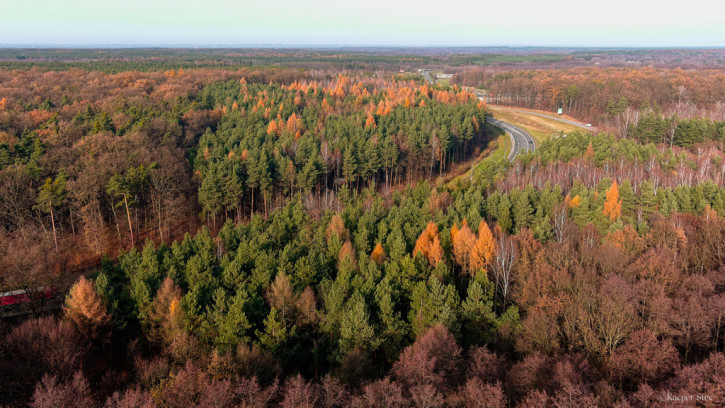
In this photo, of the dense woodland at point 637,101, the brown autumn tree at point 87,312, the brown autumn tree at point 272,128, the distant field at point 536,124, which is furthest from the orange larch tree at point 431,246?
the distant field at point 536,124

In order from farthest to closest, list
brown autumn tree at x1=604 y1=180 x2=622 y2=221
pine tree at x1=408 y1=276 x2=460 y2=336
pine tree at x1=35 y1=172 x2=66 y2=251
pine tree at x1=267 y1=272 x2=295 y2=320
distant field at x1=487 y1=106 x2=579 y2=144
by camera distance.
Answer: distant field at x1=487 y1=106 x2=579 y2=144
pine tree at x1=35 y1=172 x2=66 y2=251
brown autumn tree at x1=604 y1=180 x2=622 y2=221
pine tree at x1=267 y1=272 x2=295 y2=320
pine tree at x1=408 y1=276 x2=460 y2=336

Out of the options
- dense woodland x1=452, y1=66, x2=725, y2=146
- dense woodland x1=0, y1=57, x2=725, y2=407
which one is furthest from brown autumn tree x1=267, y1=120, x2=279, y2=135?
dense woodland x1=452, y1=66, x2=725, y2=146

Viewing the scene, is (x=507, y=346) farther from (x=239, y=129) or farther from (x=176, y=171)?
(x=239, y=129)

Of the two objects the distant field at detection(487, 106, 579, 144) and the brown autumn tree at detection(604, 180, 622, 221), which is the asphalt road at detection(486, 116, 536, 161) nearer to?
the distant field at detection(487, 106, 579, 144)

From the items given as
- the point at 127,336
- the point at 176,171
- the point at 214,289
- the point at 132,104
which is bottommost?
the point at 127,336

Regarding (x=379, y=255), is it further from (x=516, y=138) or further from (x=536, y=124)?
(x=536, y=124)

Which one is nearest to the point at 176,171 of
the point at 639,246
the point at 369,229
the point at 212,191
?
the point at 212,191

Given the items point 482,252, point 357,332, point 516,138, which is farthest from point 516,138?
point 357,332
